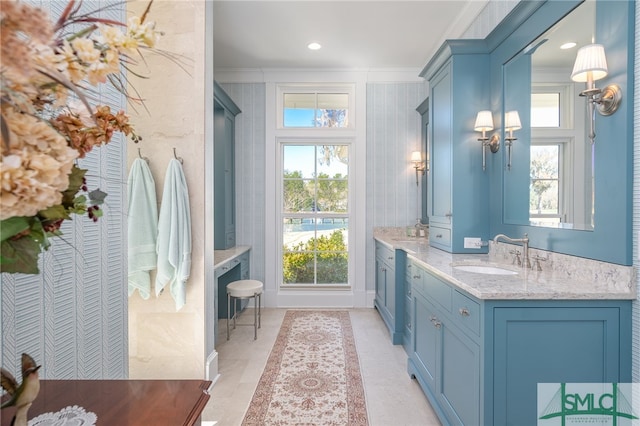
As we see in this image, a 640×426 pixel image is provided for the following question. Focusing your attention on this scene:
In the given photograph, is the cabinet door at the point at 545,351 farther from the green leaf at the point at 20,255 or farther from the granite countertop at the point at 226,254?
the granite countertop at the point at 226,254

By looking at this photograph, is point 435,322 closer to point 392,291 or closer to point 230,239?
point 392,291

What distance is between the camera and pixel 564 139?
1828 millimetres

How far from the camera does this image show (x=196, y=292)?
2451 millimetres

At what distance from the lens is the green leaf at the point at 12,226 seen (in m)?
0.44

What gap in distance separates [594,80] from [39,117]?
208 centimetres

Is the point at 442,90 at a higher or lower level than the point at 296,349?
higher

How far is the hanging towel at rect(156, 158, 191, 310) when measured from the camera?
89.5 inches

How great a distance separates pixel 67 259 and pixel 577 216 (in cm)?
223

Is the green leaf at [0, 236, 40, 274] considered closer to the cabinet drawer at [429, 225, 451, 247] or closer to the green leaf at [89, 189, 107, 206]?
the green leaf at [89, 189, 107, 206]

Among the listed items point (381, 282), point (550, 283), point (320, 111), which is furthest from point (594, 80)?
point (320, 111)

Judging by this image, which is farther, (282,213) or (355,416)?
(282,213)

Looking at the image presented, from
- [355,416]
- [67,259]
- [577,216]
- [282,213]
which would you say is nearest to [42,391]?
[67,259]

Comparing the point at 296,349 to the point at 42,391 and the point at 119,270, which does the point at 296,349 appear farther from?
the point at 42,391

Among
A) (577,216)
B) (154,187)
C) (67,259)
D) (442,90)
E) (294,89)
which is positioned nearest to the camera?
(67,259)
